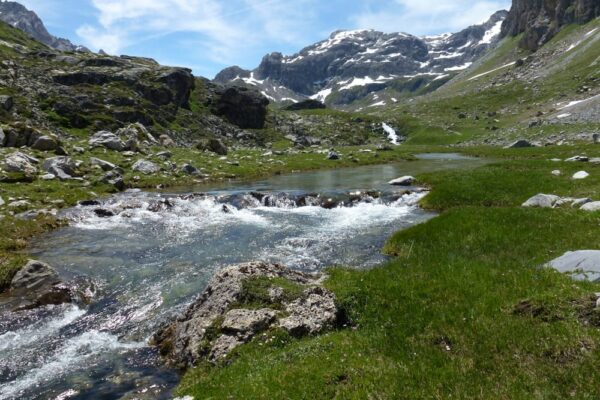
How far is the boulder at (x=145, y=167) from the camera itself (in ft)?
184

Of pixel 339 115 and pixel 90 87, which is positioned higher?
pixel 90 87

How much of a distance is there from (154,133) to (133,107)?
1198 centimetres

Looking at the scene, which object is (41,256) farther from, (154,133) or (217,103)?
(217,103)

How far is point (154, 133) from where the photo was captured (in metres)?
96.2

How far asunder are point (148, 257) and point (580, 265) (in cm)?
2095

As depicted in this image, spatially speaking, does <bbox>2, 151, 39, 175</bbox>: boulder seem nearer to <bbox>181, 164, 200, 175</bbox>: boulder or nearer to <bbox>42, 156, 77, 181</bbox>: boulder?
<bbox>42, 156, 77, 181</bbox>: boulder

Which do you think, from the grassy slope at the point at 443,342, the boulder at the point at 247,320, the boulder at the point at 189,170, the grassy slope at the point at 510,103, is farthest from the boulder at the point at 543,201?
the grassy slope at the point at 510,103

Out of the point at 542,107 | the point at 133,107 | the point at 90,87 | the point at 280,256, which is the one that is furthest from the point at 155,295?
the point at 542,107

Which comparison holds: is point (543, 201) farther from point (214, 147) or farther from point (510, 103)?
point (510, 103)

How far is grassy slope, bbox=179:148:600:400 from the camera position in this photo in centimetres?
840

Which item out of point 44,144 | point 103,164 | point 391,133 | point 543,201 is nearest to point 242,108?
point 391,133

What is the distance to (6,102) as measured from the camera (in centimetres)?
7475

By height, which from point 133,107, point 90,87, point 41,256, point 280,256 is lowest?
point 280,256

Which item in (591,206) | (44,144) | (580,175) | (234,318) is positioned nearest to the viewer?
(234,318)
